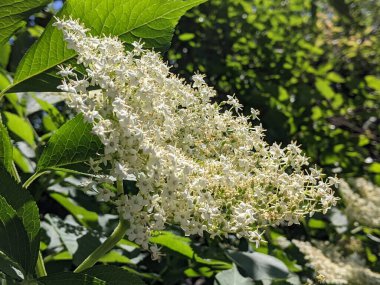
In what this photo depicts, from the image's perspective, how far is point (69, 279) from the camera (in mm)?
996

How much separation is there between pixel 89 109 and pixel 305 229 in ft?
6.18

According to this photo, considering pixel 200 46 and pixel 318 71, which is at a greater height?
pixel 200 46

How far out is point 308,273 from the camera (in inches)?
88.5

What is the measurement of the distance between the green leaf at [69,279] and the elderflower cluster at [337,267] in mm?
1138

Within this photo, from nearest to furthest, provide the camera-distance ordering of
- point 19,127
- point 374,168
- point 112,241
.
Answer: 1. point 112,241
2. point 19,127
3. point 374,168

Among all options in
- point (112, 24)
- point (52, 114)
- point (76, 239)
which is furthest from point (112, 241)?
point (52, 114)

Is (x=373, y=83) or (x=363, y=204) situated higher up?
(x=373, y=83)

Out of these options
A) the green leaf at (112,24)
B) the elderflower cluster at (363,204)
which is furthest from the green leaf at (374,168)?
the green leaf at (112,24)

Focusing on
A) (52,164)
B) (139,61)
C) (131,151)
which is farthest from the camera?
(52,164)

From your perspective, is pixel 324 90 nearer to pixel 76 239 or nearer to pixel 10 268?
pixel 76 239

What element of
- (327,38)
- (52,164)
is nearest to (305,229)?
Answer: (52,164)

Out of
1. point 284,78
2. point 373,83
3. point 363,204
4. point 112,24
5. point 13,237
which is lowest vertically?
point 363,204

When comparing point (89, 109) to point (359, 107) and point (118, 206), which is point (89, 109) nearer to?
point (118, 206)

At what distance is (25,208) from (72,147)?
0.17m
